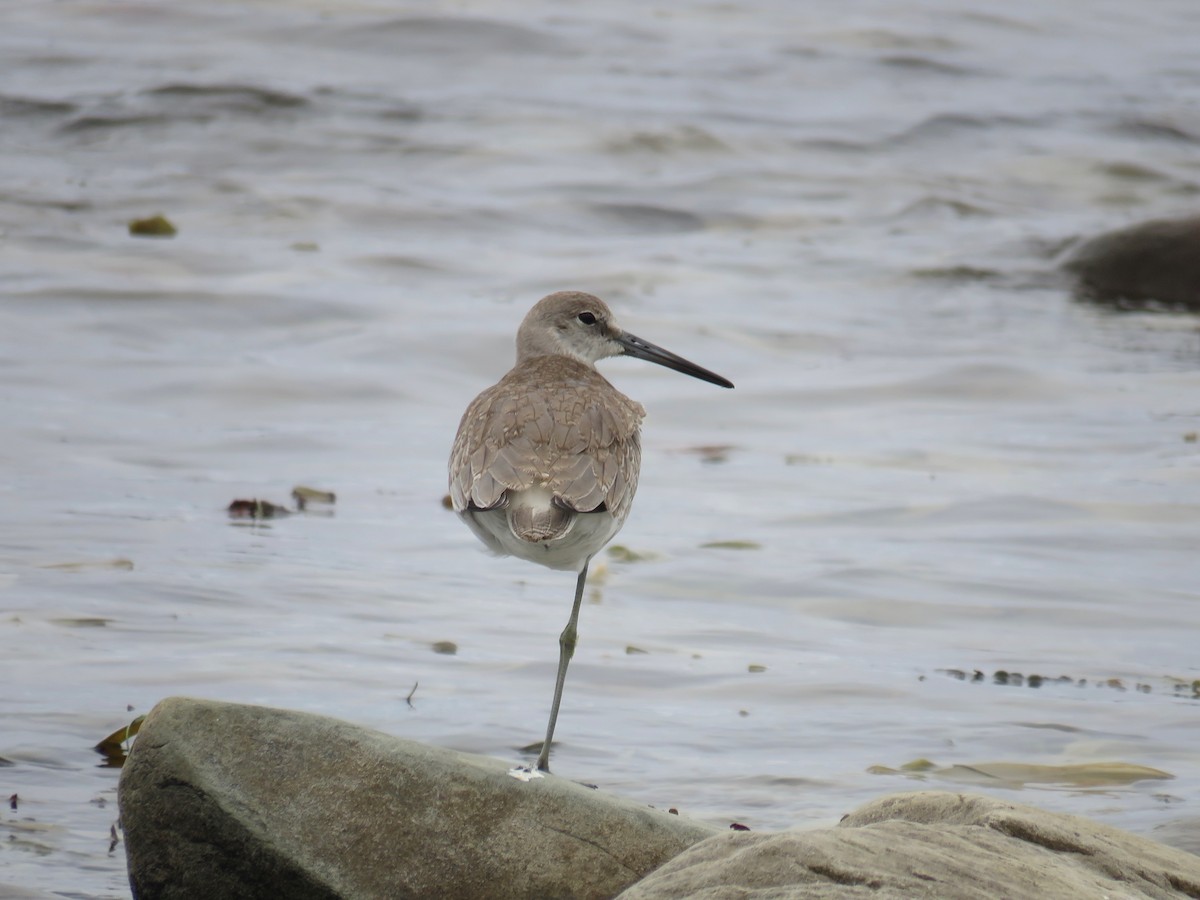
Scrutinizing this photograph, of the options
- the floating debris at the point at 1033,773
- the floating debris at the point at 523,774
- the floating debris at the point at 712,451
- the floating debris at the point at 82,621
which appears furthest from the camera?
the floating debris at the point at 712,451

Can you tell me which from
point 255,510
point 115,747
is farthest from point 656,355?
point 115,747

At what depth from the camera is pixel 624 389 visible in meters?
12.9

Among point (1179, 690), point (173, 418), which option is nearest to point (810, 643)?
point (1179, 690)

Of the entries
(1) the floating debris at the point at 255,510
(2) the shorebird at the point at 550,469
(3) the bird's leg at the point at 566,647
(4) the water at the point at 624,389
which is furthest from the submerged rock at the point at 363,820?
(1) the floating debris at the point at 255,510

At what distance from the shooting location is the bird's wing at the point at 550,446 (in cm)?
579

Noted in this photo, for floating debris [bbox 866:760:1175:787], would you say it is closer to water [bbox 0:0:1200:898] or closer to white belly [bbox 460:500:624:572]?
water [bbox 0:0:1200:898]

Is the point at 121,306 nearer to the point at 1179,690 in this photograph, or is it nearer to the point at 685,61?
the point at 1179,690

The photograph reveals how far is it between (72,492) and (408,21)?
50.0 feet

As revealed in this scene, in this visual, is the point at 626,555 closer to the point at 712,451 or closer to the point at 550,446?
the point at 712,451

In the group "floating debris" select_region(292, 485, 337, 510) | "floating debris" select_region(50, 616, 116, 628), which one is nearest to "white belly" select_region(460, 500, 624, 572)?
"floating debris" select_region(50, 616, 116, 628)

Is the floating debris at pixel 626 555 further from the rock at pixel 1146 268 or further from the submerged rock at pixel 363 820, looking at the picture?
the rock at pixel 1146 268

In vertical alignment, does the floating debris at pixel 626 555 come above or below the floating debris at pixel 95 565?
below

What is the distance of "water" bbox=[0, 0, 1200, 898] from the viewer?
7.06m

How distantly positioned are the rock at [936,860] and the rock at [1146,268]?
11333 mm
